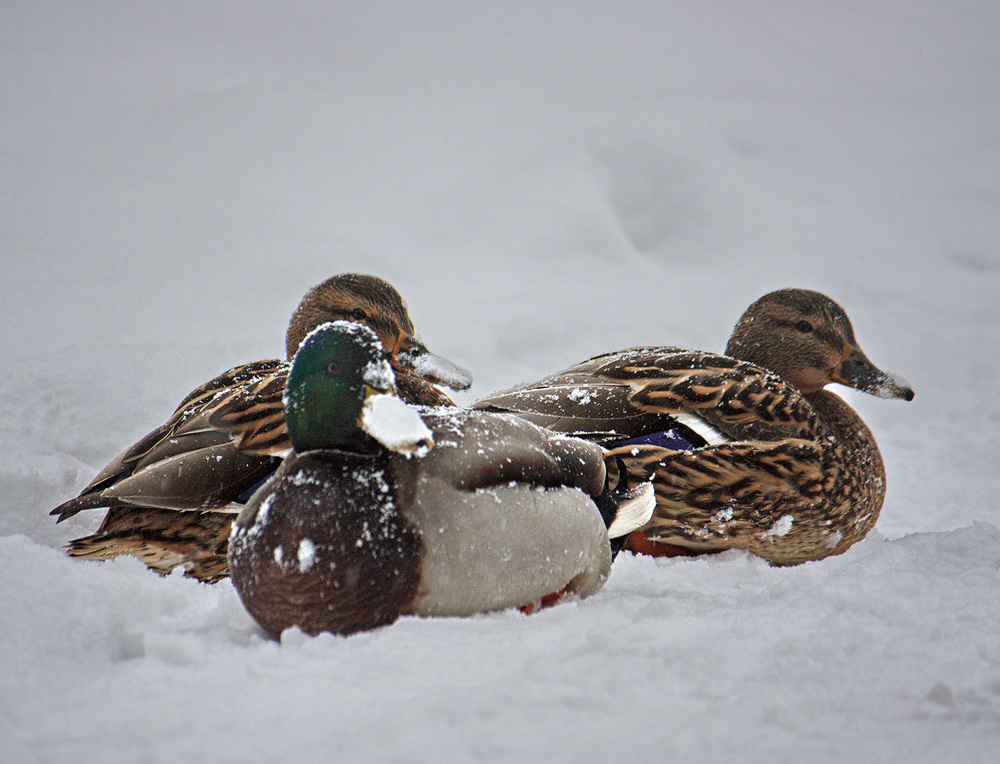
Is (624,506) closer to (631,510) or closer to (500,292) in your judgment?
(631,510)

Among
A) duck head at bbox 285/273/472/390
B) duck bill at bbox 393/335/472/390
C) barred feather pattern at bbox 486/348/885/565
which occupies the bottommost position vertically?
barred feather pattern at bbox 486/348/885/565

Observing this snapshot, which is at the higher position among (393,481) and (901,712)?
(393,481)

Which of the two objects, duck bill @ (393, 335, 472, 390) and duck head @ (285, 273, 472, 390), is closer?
duck bill @ (393, 335, 472, 390)

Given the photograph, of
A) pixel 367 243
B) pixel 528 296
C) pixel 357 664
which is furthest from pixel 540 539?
pixel 367 243

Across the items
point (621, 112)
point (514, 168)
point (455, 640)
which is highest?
point (621, 112)

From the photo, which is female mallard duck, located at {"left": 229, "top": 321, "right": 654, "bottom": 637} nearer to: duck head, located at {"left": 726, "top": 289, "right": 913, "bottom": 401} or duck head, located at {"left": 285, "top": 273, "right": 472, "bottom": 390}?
duck head, located at {"left": 285, "top": 273, "right": 472, "bottom": 390}

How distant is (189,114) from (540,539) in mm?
5843

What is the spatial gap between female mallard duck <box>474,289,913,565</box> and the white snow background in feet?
0.65

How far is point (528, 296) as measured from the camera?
18.5ft

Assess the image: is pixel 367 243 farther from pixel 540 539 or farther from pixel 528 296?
pixel 540 539

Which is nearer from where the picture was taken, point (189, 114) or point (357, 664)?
point (357, 664)

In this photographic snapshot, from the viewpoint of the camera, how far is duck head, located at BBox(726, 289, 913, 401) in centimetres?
→ 354

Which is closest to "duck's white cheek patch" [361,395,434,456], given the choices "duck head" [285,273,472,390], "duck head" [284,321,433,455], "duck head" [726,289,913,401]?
"duck head" [284,321,433,455]

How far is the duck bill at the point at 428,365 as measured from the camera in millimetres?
3109
